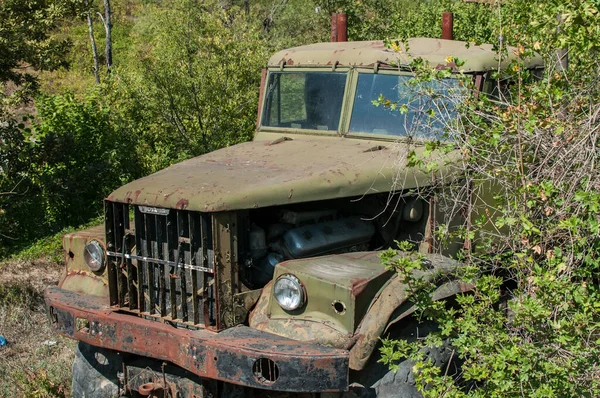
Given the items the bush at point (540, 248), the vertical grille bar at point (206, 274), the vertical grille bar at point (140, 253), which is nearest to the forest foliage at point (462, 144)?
the bush at point (540, 248)

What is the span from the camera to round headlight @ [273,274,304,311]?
4.52 metres

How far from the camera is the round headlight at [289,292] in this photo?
452 centimetres

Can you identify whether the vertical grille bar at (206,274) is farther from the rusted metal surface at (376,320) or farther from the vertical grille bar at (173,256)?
the rusted metal surface at (376,320)

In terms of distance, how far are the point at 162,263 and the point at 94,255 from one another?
752mm

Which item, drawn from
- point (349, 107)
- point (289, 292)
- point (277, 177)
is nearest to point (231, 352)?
point (289, 292)

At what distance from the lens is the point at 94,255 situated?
5.39 meters

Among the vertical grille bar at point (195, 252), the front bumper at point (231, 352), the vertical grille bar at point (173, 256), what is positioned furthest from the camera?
the vertical grille bar at point (173, 256)

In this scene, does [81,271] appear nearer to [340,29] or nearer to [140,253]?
[140,253]

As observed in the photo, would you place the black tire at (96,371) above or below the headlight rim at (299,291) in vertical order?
below

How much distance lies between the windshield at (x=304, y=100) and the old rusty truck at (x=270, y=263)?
0.9 inches

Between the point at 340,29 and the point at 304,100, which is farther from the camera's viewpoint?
the point at 340,29

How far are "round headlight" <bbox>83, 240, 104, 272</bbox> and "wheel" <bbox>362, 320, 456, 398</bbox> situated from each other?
6.41ft

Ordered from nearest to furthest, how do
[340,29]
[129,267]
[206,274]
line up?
[206,274]
[129,267]
[340,29]

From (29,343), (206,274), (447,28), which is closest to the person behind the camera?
(206,274)
